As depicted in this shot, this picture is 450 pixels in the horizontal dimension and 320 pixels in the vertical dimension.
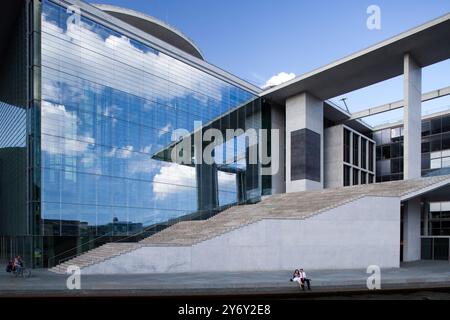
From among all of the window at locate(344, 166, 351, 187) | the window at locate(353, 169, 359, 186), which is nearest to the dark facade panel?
the window at locate(344, 166, 351, 187)

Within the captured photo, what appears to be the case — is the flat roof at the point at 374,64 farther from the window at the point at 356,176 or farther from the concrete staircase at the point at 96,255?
the concrete staircase at the point at 96,255

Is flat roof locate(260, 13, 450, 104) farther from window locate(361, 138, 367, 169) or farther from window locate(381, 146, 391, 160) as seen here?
window locate(381, 146, 391, 160)

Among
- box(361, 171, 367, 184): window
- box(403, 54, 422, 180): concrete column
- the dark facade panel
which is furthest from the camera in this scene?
box(361, 171, 367, 184): window

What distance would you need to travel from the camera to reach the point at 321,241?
91.4 ft

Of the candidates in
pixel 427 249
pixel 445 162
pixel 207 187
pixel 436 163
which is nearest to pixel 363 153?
pixel 436 163

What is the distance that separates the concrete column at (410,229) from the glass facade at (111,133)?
663 inches

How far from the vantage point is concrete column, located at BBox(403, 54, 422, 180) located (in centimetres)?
→ 3462

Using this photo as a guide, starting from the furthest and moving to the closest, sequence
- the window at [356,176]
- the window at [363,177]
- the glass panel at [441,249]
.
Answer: the window at [363,177] < the window at [356,176] < the glass panel at [441,249]

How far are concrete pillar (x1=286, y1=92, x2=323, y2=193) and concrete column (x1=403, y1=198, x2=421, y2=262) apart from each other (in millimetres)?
13093

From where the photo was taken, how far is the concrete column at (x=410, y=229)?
32.6 meters

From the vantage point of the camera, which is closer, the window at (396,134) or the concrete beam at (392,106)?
the concrete beam at (392,106)

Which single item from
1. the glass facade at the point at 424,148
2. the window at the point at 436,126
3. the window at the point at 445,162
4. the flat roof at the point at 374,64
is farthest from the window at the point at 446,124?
the flat roof at the point at 374,64
